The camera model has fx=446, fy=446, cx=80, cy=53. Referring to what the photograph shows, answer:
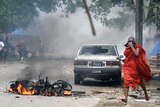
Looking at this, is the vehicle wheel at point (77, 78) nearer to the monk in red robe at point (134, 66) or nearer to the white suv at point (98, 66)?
the white suv at point (98, 66)

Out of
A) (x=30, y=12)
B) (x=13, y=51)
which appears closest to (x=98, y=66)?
(x=30, y=12)

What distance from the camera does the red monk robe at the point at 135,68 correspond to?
35.6ft

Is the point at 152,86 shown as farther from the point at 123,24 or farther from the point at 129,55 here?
the point at 123,24

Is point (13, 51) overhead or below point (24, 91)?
overhead

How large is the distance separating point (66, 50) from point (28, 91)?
1464 inches

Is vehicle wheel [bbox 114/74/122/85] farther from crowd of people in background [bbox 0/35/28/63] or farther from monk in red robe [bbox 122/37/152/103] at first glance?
crowd of people in background [bbox 0/35/28/63]

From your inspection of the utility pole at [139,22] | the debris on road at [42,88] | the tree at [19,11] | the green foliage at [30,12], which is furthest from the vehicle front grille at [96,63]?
the tree at [19,11]

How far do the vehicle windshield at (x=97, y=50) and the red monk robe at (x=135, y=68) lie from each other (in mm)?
5618

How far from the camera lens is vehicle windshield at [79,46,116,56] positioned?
16.7m

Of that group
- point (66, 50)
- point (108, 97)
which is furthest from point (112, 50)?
point (66, 50)

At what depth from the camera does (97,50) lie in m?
16.9

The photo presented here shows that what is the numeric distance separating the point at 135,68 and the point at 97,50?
604cm

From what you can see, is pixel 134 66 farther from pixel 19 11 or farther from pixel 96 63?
pixel 19 11

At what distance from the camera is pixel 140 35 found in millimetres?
17422
